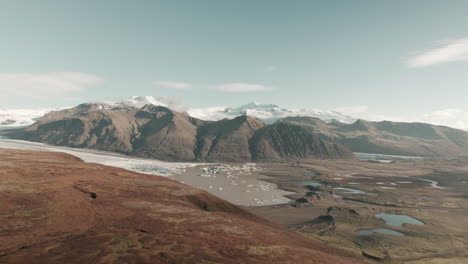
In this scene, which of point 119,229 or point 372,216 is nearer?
point 119,229

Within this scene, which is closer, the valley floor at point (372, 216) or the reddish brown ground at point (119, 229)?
the reddish brown ground at point (119, 229)

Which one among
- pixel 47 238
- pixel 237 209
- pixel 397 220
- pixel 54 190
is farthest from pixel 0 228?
pixel 397 220

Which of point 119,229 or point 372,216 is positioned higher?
point 119,229

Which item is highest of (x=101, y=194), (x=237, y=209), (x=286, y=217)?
(x=101, y=194)

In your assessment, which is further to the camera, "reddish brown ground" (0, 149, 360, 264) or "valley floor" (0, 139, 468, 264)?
"valley floor" (0, 139, 468, 264)

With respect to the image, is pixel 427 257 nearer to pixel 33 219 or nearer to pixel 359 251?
pixel 359 251

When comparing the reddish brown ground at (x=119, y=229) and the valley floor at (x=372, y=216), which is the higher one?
the reddish brown ground at (x=119, y=229)

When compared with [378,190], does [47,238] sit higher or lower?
higher

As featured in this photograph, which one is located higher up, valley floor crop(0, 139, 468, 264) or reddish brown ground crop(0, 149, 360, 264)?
reddish brown ground crop(0, 149, 360, 264)
